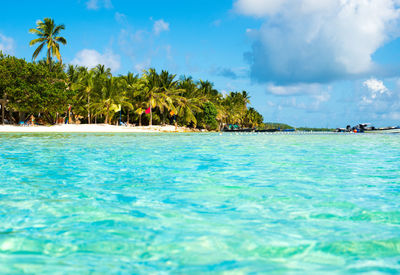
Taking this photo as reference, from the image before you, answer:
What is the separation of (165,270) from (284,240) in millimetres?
1178

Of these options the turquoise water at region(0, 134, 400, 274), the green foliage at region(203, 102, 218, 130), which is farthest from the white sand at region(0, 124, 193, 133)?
the turquoise water at region(0, 134, 400, 274)

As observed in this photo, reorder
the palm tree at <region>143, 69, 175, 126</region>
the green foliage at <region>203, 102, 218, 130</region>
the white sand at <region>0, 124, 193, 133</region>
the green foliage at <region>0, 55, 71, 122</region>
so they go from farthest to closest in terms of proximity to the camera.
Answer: the green foliage at <region>203, 102, 218, 130</region>, the palm tree at <region>143, 69, 175, 126</region>, the green foliage at <region>0, 55, 71, 122</region>, the white sand at <region>0, 124, 193, 133</region>

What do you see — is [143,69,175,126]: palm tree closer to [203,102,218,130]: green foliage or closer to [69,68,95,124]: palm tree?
[69,68,95,124]: palm tree

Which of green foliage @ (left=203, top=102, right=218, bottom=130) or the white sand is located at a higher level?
green foliage @ (left=203, top=102, right=218, bottom=130)

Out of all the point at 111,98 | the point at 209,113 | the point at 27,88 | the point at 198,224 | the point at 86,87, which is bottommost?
the point at 198,224

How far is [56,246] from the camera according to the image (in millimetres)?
2977

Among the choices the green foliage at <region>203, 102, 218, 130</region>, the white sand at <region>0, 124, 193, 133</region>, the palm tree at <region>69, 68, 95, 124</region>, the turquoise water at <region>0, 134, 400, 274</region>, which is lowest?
the turquoise water at <region>0, 134, 400, 274</region>

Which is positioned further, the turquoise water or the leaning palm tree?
the leaning palm tree

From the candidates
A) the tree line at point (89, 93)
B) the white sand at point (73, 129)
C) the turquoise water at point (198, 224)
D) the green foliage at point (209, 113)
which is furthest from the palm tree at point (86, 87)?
the turquoise water at point (198, 224)

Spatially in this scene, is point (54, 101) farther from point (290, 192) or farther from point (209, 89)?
point (290, 192)

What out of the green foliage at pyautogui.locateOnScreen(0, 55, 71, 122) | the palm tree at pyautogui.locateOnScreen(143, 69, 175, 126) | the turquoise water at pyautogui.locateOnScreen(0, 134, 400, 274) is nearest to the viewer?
the turquoise water at pyautogui.locateOnScreen(0, 134, 400, 274)

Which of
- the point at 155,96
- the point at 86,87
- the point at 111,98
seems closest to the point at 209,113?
the point at 155,96

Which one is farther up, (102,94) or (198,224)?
(102,94)

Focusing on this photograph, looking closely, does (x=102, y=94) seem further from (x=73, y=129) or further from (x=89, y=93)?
(x=73, y=129)
